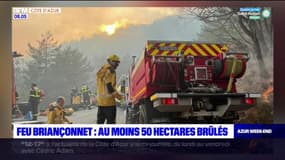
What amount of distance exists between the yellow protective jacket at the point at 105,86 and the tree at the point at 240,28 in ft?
3.20

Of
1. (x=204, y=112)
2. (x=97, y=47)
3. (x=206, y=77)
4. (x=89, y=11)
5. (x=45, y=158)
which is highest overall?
(x=89, y=11)

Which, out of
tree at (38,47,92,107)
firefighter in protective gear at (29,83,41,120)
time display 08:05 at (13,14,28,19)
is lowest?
firefighter in protective gear at (29,83,41,120)

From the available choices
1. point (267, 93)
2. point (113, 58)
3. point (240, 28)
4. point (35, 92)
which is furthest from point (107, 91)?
point (267, 93)

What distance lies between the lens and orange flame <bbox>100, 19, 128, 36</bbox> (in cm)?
369

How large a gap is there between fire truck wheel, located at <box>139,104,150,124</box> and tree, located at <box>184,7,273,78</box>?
100 centimetres

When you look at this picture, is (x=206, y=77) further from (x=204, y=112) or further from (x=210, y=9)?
(x=210, y=9)

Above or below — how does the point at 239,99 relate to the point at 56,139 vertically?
above

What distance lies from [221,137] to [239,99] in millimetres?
418

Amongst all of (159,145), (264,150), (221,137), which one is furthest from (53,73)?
(264,150)

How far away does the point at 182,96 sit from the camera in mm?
3684

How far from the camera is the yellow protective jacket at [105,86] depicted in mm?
3727

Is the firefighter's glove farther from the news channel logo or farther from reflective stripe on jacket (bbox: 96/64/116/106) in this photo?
the news channel logo

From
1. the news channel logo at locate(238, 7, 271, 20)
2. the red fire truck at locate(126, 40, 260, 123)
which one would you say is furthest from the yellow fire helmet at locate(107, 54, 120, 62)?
the news channel logo at locate(238, 7, 271, 20)

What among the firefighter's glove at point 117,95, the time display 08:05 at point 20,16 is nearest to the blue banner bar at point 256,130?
the firefighter's glove at point 117,95
